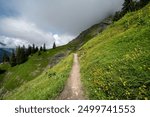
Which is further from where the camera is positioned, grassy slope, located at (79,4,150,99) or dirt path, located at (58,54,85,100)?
dirt path, located at (58,54,85,100)

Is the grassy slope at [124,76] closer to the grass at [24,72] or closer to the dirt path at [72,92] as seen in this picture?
the dirt path at [72,92]

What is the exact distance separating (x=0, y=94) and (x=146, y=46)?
339 ft

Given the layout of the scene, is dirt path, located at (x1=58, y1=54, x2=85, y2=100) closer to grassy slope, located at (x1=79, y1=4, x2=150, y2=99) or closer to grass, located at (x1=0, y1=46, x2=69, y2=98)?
grassy slope, located at (x1=79, y1=4, x2=150, y2=99)

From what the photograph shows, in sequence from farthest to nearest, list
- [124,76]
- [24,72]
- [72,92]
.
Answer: [24,72]
[72,92]
[124,76]

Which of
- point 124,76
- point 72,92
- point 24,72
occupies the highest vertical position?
point 124,76

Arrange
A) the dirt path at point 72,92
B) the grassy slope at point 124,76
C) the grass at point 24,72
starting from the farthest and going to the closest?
the grass at point 24,72 < the dirt path at point 72,92 < the grassy slope at point 124,76

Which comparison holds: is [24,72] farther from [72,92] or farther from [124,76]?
[124,76]

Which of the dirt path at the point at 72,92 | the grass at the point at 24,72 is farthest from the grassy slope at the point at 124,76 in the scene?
the grass at the point at 24,72

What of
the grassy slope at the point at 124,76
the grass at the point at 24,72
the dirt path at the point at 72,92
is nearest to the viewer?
the grassy slope at the point at 124,76

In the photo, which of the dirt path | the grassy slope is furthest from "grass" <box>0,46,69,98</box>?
the grassy slope

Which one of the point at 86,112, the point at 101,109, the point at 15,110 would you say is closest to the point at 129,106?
the point at 101,109

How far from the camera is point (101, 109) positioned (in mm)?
15984

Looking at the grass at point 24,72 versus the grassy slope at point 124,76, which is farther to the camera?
the grass at point 24,72

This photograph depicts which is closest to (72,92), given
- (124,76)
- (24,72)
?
(124,76)
